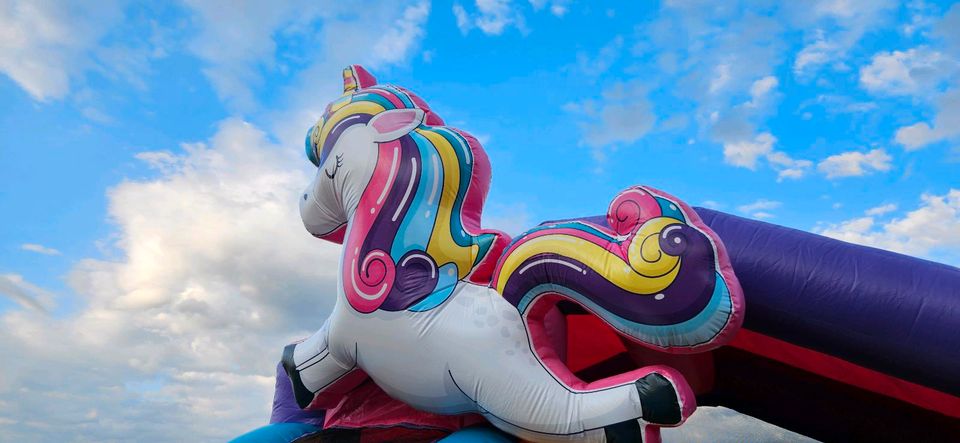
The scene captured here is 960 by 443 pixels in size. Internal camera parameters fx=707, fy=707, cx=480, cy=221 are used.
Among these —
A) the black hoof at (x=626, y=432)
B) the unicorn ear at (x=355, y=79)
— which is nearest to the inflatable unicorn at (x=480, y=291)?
the black hoof at (x=626, y=432)

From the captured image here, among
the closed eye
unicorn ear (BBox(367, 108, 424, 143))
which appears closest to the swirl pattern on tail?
unicorn ear (BBox(367, 108, 424, 143))

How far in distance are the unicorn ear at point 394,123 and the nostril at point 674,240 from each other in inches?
58.9

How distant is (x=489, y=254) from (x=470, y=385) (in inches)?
22.6

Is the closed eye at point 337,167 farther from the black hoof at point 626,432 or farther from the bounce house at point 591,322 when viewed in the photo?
the black hoof at point 626,432

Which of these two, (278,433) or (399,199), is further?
(278,433)

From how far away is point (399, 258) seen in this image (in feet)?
10.2

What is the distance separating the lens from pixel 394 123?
3551mm

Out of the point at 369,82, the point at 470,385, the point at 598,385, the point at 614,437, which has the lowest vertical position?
the point at 614,437

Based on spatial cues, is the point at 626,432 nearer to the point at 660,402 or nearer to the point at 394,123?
the point at 660,402

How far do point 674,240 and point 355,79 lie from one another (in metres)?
2.45

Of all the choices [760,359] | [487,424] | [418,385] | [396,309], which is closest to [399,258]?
[396,309]

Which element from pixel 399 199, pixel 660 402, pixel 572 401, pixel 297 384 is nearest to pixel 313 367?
pixel 297 384

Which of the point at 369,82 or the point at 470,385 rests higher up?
the point at 369,82

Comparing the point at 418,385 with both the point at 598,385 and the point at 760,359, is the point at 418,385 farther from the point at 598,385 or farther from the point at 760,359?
the point at 760,359
